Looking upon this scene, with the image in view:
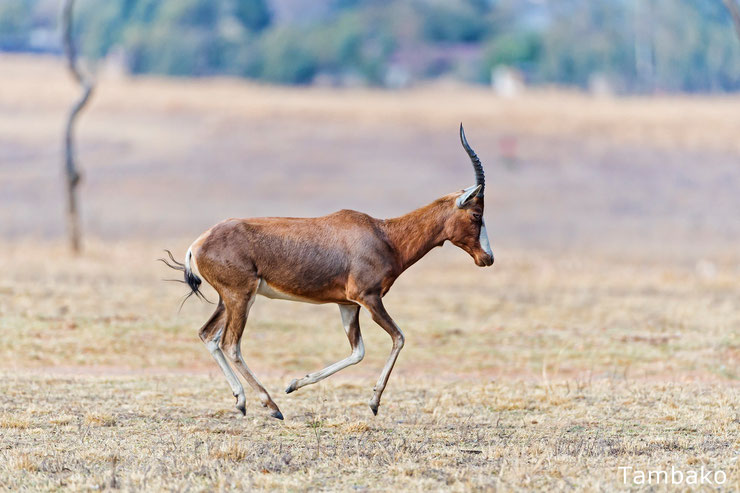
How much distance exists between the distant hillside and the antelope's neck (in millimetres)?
60093

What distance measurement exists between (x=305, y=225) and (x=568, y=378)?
4.31m

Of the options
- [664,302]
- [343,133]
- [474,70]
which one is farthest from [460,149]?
[474,70]

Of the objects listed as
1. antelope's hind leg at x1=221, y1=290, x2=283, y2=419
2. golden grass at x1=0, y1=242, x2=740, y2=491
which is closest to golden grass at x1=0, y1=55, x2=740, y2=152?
golden grass at x1=0, y1=242, x2=740, y2=491

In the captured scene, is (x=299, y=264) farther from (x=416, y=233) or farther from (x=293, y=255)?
(x=416, y=233)

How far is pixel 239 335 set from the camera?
31.0 feet

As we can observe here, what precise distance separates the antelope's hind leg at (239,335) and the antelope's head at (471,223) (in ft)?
5.84

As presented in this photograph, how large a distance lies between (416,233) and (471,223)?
0.47 meters

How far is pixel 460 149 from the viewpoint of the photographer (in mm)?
42156

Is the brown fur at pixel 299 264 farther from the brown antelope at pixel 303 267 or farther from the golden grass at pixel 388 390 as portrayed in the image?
the golden grass at pixel 388 390

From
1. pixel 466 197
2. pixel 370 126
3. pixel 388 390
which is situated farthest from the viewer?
pixel 370 126

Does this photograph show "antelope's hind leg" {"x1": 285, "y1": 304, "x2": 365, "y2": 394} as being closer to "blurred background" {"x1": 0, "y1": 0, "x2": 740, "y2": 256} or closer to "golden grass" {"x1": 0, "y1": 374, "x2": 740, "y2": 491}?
"golden grass" {"x1": 0, "y1": 374, "x2": 740, "y2": 491}

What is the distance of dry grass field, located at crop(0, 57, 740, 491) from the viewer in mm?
8008

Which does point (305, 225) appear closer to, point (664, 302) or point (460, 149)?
point (664, 302)

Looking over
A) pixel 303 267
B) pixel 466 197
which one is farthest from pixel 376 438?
pixel 466 197
